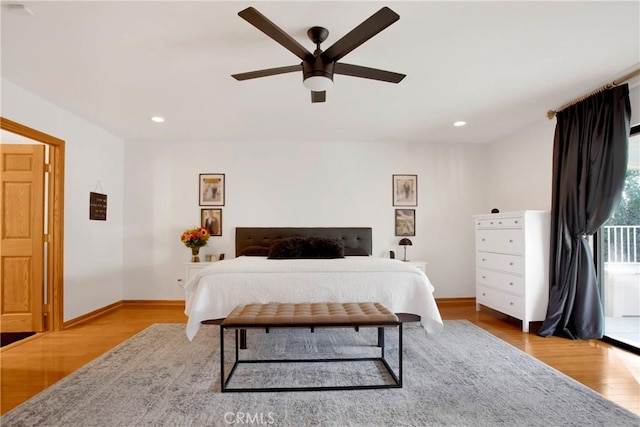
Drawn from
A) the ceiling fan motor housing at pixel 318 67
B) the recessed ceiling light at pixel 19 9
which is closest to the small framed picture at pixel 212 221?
the recessed ceiling light at pixel 19 9

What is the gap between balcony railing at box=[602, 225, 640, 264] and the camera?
3543 millimetres

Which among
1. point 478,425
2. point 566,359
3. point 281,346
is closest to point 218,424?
point 281,346

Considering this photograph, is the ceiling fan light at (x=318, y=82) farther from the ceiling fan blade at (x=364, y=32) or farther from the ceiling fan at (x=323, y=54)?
the ceiling fan blade at (x=364, y=32)

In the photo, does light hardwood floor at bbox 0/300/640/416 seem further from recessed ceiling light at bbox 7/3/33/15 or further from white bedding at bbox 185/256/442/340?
recessed ceiling light at bbox 7/3/33/15

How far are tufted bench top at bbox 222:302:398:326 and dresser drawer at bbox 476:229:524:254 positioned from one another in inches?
82.1

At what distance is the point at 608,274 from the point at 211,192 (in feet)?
16.9

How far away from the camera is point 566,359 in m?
2.88

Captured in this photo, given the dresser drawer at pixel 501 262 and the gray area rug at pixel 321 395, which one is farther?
the dresser drawer at pixel 501 262

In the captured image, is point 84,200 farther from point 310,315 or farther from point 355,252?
point 355,252

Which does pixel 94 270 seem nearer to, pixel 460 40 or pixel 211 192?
pixel 211 192

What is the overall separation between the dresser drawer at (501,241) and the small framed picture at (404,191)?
108 centimetres

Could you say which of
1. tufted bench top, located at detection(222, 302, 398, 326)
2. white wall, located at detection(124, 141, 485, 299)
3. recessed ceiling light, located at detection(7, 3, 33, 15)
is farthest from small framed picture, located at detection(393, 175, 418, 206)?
recessed ceiling light, located at detection(7, 3, 33, 15)

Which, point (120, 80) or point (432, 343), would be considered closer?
point (120, 80)

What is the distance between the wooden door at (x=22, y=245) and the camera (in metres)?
3.71
